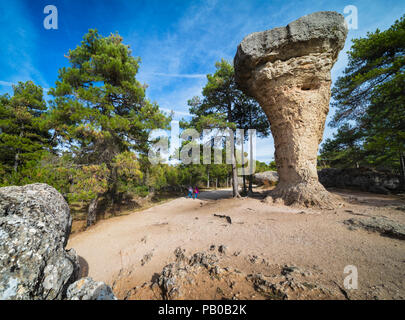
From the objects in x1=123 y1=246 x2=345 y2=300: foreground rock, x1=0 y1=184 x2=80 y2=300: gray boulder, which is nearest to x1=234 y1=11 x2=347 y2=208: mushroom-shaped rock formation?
x1=123 y1=246 x2=345 y2=300: foreground rock

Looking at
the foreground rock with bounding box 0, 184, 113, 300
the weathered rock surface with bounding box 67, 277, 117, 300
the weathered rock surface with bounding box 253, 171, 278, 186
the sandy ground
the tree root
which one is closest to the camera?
the foreground rock with bounding box 0, 184, 113, 300

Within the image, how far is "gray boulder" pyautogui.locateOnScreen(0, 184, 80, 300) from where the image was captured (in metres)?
1.64

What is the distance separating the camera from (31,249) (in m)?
1.89

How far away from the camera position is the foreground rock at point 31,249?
5.37ft

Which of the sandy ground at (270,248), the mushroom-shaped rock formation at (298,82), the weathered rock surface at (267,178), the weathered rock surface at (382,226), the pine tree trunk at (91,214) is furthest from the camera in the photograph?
the weathered rock surface at (267,178)

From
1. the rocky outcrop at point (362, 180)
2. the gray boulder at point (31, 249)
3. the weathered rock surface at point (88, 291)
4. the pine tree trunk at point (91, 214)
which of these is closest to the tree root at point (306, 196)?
the weathered rock surface at point (88, 291)

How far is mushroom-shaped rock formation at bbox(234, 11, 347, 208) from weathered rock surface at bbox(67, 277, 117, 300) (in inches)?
302

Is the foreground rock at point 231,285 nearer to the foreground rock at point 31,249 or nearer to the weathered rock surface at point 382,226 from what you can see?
the foreground rock at point 31,249

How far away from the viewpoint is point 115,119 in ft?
25.7

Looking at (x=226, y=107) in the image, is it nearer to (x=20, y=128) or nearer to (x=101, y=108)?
(x=101, y=108)

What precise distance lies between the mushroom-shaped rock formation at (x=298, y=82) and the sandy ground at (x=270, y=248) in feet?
9.20

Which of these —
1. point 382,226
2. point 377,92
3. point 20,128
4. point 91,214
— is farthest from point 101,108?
point 377,92

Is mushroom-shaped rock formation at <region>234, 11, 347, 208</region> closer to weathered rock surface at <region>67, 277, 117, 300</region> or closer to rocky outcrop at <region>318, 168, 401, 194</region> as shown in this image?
weathered rock surface at <region>67, 277, 117, 300</region>
